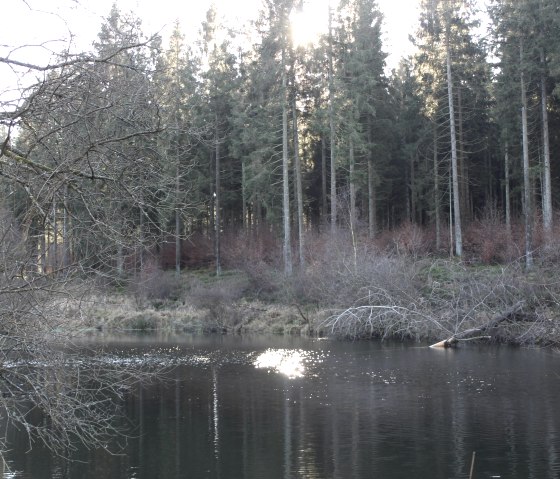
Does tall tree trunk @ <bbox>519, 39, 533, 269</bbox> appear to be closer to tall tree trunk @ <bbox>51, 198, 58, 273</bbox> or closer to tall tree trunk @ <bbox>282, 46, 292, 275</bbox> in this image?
tall tree trunk @ <bbox>282, 46, 292, 275</bbox>

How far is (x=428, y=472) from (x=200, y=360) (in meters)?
13.5

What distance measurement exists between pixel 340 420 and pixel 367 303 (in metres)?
15.3

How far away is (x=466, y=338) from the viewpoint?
87.1 feet

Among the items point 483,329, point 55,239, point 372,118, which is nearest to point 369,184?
point 372,118

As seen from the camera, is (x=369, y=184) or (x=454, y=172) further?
(x=369, y=184)

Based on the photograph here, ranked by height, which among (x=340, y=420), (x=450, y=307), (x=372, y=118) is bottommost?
(x=340, y=420)

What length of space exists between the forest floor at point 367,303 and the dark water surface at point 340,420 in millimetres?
2811

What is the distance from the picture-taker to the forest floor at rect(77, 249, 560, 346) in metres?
26.8

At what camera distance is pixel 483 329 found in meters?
26.9

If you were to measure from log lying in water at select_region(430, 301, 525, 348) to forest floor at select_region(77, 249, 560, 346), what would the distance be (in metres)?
0.04

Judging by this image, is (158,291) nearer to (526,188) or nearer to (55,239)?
(526,188)

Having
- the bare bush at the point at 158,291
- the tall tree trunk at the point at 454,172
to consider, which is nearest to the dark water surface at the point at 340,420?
the tall tree trunk at the point at 454,172

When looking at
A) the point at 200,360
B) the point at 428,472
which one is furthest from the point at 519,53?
the point at 428,472

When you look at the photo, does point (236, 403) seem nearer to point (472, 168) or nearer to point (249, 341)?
point (249, 341)
